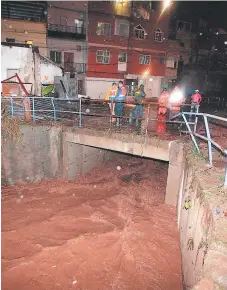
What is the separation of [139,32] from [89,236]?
25863mm

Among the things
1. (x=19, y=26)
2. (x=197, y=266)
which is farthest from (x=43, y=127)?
(x=19, y=26)

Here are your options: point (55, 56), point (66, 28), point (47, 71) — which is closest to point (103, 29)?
point (66, 28)

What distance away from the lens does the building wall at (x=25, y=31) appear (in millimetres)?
23234

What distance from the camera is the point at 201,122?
12.7 metres

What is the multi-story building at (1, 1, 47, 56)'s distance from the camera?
2286 cm

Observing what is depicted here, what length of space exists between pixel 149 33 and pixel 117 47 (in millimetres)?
4541

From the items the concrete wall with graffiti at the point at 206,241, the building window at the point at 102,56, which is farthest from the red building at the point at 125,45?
the concrete wall with graffiti at the point at 206,241

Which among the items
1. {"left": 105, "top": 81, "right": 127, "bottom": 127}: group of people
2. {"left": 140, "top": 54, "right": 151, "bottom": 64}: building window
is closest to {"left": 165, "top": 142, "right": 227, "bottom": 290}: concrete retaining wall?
{"left": 105, "top": 81, "right": 127, "bottom": 127}: group of people

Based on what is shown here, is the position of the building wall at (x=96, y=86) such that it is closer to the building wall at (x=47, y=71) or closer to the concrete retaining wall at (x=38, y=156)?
the building wall at (x=47, y=71)

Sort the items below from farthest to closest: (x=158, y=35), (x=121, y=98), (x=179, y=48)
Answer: (x=179, y=48), (x=158, y=35), (x=121, y=98)

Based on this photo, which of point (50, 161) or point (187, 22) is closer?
point (50, 161)

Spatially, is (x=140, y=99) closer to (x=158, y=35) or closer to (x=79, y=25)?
(x=79, y=25)

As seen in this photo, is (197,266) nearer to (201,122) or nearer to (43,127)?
(43,127)

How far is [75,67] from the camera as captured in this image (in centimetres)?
2661
